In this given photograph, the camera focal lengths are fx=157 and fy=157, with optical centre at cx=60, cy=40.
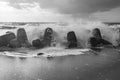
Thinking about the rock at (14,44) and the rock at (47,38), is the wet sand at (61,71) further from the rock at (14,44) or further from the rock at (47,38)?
the rock at (47,38)

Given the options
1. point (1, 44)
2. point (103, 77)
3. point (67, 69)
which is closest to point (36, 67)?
point (67, 69)

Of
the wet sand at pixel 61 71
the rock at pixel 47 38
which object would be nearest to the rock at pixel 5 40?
the rock at pixel 47 38

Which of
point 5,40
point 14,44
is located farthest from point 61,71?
point 5,40

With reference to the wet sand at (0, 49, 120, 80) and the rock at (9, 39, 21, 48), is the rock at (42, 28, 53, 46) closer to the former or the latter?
the rock at (9, 39, 21, 48)

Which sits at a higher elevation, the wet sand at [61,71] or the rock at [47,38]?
the rock at [47,38]

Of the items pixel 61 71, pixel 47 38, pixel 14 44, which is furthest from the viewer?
pixel 47 38

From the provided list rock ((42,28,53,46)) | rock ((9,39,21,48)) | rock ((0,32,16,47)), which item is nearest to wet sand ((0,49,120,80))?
rock ((9,39,21,48))

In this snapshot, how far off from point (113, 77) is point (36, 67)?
4907 mm

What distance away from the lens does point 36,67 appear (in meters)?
10.5

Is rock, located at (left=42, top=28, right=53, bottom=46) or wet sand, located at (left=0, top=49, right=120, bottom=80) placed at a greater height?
rock, located at (left=42, top=28, right=53, bottom=46)

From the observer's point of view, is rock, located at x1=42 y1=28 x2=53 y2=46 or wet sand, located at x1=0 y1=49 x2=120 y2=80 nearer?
wet sand, located at x1=0 y1=49 x2=120 y2=80

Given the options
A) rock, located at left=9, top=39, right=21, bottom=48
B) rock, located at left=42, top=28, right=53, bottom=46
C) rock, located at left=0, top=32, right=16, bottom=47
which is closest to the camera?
rock, located at left=9, top=39, right=21, bottom=48

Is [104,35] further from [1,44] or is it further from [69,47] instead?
[1,44]

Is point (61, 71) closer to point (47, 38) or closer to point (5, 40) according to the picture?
point (47, 38)
